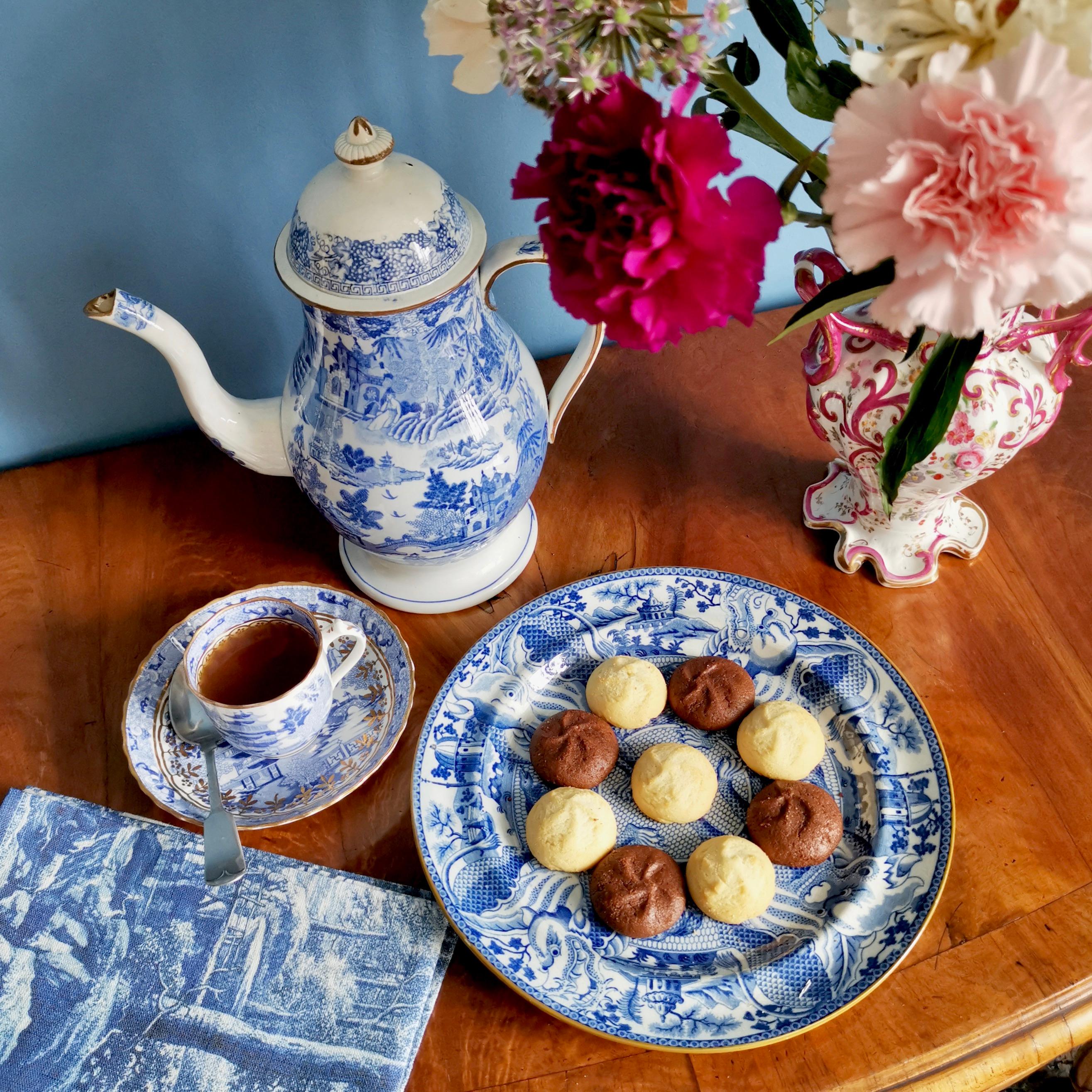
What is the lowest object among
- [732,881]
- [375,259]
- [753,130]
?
[732,881]

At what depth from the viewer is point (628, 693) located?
2.15 feet

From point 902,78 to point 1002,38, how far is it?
4cm

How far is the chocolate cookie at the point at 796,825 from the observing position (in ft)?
1.95

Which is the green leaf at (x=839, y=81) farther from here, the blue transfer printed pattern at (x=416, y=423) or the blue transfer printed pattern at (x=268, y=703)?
the blue transfer printed pattern at (x=268, y=703)

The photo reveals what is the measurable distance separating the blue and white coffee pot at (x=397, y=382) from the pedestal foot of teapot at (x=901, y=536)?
0.25 m

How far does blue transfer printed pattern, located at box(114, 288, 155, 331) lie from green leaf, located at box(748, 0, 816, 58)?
42 cm

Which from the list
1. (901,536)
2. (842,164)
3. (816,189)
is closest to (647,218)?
(842,164)

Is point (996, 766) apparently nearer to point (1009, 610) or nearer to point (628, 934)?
point (1009, 610)

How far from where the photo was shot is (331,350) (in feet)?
1.99

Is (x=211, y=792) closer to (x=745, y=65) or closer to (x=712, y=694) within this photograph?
(x=712, y=694)

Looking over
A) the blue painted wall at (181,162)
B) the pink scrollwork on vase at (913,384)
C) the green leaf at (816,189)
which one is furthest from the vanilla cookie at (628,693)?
the blue painted wall at (181,162)

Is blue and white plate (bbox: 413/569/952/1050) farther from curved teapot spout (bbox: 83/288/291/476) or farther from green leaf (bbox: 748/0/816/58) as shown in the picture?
green leaf (bbox: 748/0/816/58)

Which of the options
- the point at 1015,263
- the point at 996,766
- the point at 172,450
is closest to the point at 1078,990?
the point at 996,766

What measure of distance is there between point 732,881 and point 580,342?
42cm
